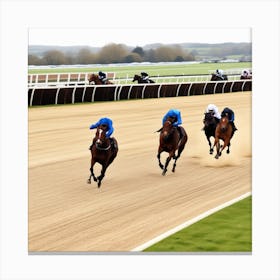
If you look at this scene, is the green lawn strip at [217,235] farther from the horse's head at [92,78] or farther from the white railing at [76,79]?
the horse's head at [92,78]

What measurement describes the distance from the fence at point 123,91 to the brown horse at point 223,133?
362 mm

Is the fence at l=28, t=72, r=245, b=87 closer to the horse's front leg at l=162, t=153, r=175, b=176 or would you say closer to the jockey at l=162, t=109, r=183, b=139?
the jockey at l=162, t=109, r=183, b=139

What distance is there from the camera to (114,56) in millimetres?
11023

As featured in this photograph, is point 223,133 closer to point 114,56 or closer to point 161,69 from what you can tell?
point 161,69

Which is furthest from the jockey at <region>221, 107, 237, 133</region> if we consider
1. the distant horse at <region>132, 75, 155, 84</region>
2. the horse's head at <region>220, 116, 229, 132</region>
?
the distant horse at <region>132, 75, 155, 84</region>

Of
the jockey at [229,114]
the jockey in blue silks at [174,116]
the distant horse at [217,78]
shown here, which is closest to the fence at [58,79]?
the jockey in blue silks at [174,116]

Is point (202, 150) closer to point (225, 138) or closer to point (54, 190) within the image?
point (225, 138)

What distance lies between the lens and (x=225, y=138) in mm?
11242

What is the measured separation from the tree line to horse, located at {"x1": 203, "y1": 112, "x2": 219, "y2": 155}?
0.69 m

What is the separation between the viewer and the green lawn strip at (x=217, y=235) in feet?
34.3

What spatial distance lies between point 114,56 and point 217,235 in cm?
228

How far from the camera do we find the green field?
11.0m
